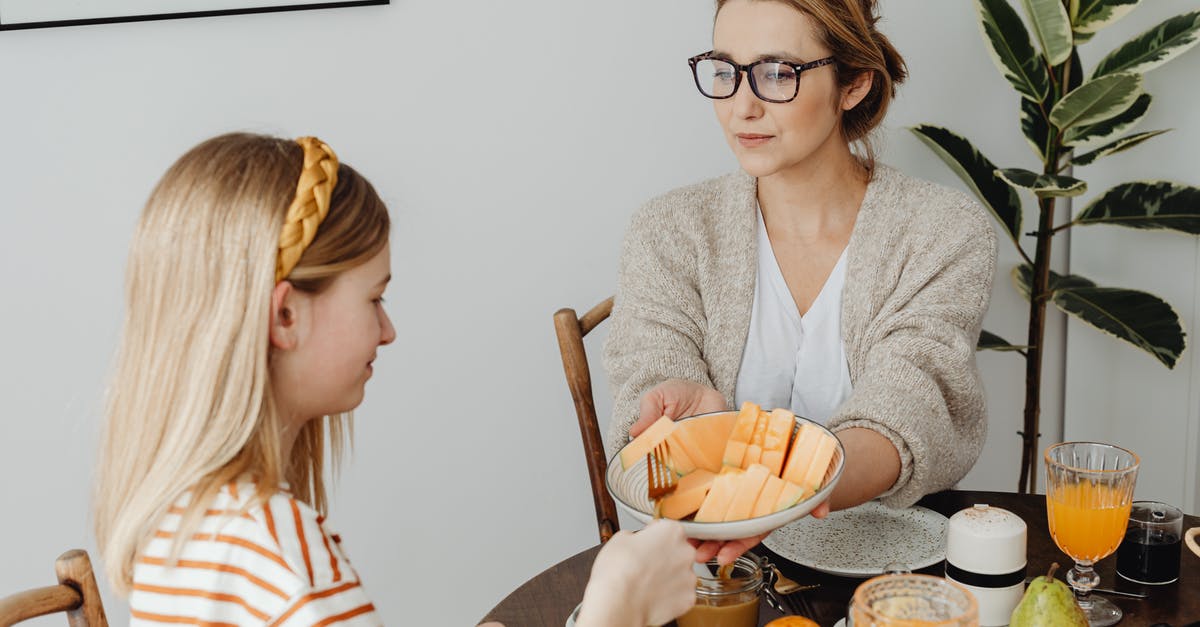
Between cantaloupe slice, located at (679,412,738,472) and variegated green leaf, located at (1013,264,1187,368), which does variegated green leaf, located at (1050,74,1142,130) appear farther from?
cantaloupe slice, located at (679,412,738,472)

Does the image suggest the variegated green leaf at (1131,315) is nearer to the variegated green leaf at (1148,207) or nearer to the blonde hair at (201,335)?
the variegated green leaf at (1148,207)

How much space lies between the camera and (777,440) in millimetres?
1266

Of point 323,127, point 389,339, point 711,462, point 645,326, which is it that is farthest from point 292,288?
point 323,127

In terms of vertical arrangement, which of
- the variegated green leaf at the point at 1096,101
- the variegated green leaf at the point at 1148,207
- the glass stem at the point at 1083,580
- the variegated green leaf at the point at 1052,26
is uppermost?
the variegated green leaf at the point at 1052,26

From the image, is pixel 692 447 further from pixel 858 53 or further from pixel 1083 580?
pixel 858 53

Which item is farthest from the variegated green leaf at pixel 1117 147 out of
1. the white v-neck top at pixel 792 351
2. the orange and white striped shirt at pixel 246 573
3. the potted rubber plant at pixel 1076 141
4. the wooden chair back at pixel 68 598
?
the wooden chair back at pixel 68 598

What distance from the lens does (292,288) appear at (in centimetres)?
103

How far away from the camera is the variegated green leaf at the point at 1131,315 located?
217 cm

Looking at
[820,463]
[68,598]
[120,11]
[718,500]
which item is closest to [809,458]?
[820,463]

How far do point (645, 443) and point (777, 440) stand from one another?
6.1 inches

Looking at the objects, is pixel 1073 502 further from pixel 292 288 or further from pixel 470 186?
pixel 470 186

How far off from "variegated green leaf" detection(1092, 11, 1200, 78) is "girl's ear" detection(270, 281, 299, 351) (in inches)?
66.5

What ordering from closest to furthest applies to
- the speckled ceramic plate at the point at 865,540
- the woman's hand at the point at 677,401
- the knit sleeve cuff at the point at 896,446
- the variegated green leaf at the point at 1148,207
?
the speckled ceramic plate at the point at 865,540 < the knit sleeve cuff at the point at 896,446 < the woman's hand at the point at 677,401 < the variegated green leaf at the point at 1148,207

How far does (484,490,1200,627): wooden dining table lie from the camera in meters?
1.22
